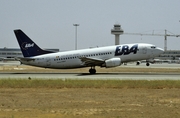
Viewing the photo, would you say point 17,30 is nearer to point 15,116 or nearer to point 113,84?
point 113,84

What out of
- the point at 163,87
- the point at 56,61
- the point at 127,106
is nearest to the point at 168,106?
the point at 127,106

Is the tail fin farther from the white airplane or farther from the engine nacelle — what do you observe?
the engine nacelle

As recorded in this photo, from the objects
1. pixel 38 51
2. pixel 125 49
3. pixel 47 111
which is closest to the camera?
pixel 47 111

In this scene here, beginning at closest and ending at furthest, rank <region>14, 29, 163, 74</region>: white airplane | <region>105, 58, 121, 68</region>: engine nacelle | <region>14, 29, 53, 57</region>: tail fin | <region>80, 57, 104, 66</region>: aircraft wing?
1. <region>105, 58, 121, 68</region>: engine nacelle
2. <region>80, 57, 104, 66</region>: aircraft wing
3. <region>14, 29, 163, 74</region>: white airplane
4. <region>14, 29, 53, 57</region>: tail fin

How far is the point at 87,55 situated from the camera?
43.0m

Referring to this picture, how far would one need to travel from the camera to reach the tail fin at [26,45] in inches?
1735

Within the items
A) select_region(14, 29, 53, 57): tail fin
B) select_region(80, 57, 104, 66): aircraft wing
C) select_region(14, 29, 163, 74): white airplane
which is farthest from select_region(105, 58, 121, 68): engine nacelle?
select_region(14, 29, 53, 57): tail fin

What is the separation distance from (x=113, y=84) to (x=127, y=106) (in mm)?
10112

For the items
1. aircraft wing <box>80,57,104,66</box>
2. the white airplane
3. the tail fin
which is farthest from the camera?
the tail fin

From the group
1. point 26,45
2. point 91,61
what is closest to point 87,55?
point 91,61

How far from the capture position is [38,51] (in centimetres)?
4447

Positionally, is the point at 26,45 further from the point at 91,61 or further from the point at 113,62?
the point at 113,62

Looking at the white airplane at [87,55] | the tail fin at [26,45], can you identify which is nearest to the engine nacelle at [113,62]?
the white airplane at [87,55]

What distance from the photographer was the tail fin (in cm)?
4406
